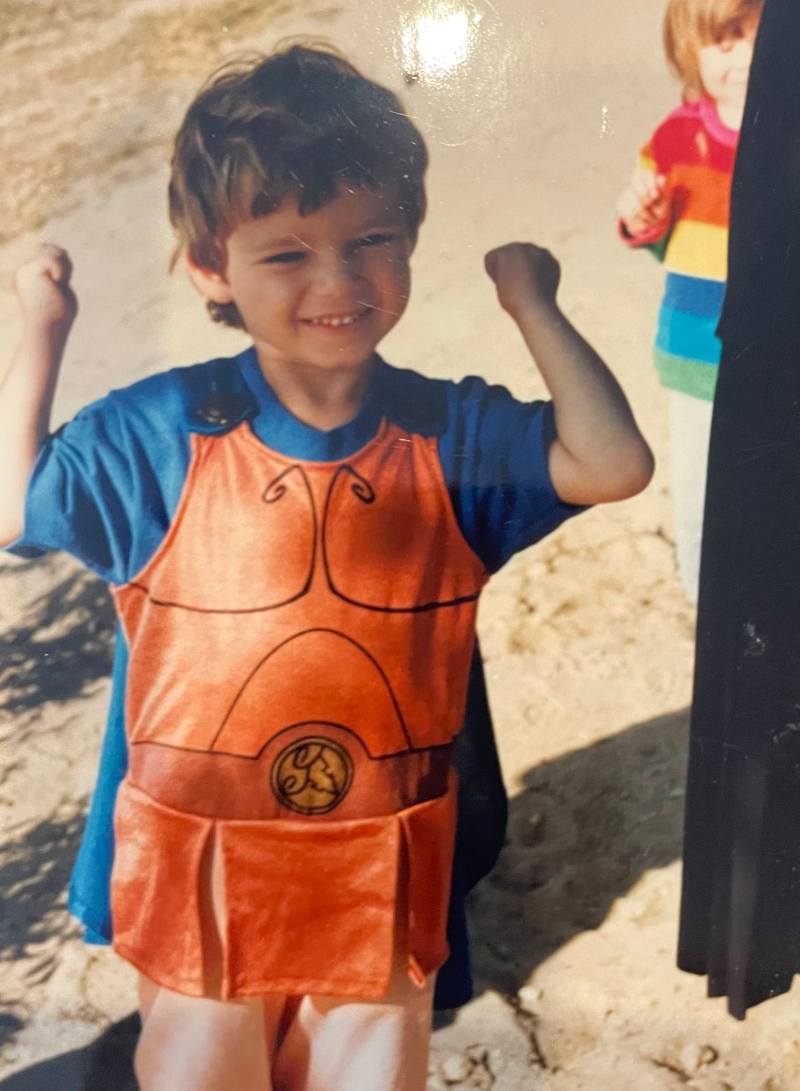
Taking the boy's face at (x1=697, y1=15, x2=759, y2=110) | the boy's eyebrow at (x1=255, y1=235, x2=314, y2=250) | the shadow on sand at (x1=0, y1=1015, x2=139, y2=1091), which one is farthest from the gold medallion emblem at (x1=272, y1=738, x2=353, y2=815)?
the boy's face at (x1=697, y1=15, x2=759, y2=110)

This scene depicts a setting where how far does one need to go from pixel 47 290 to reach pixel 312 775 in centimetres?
82

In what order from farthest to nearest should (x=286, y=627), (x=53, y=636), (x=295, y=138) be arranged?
1. (x=53, y=636)
2. (x=286, y=627)
3. (x=295, y=138)

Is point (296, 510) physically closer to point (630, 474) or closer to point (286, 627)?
point (286, 627)

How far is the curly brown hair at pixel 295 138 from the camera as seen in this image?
5.26ft

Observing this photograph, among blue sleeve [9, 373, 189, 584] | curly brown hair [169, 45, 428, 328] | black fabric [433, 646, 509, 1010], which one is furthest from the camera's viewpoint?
black fabric [433, 646, 509, 1010]

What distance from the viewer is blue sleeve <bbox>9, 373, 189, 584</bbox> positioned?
1706 mm

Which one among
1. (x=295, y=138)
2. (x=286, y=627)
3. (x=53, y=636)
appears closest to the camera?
(x=295, y=138)

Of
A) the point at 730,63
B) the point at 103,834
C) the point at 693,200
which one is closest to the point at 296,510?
the point at 103,834

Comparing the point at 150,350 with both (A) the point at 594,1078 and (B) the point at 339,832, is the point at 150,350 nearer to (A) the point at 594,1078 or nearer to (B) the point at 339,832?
(B) the point at 339,832

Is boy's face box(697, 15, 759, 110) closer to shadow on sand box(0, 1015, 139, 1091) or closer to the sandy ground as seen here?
the sandy ground

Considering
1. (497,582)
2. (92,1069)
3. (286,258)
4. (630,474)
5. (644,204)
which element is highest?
(644,204)

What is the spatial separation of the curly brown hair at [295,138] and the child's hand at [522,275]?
13 centimetres

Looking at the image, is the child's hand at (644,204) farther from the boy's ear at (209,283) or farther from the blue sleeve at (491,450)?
the boy's ear at (209,283)

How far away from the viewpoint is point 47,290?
1741 millimetres
